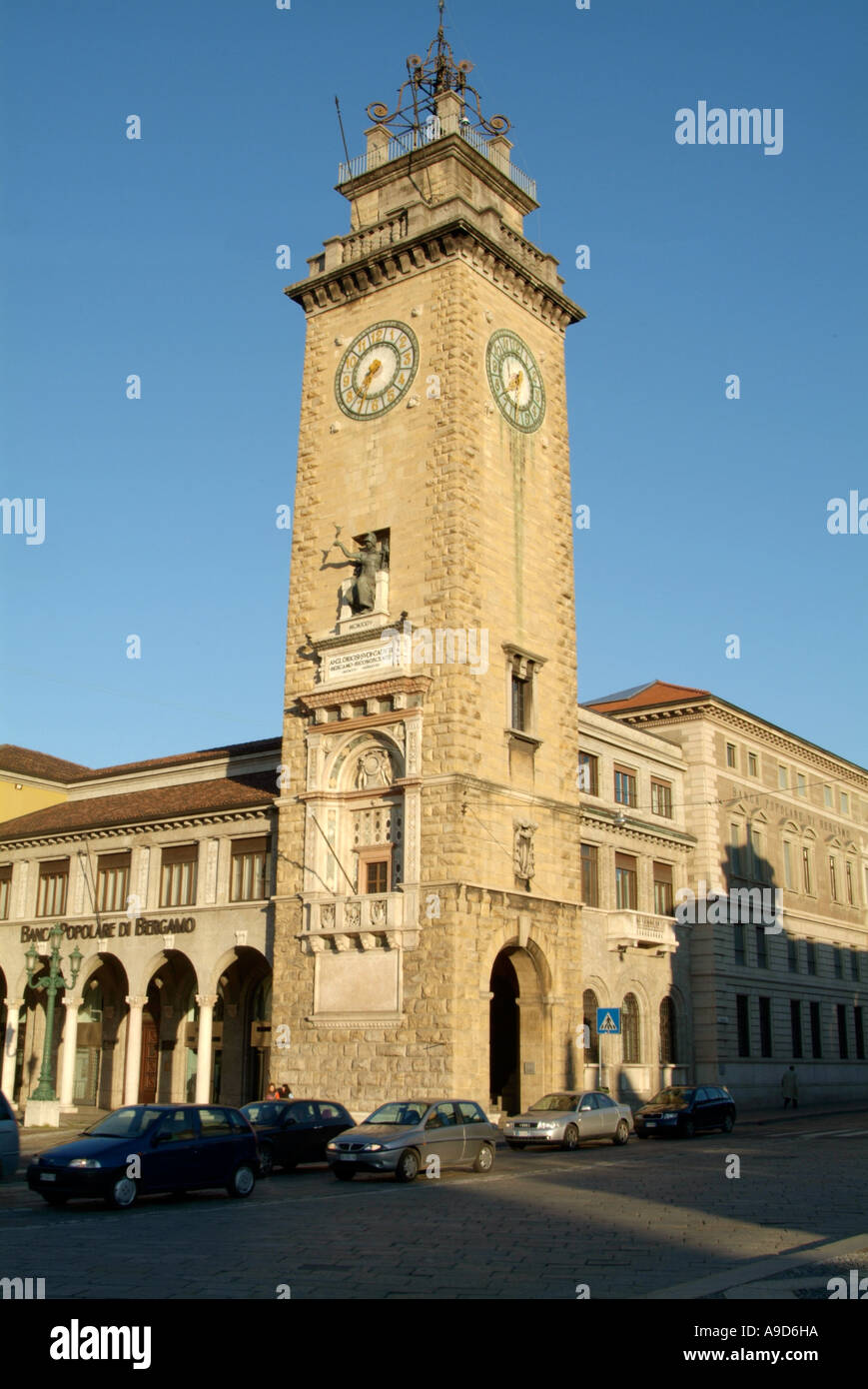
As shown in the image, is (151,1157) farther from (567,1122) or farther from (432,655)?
(432,655)

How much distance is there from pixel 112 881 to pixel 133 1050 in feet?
20.7

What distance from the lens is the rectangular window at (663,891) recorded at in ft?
154

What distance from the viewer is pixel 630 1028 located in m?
43.5

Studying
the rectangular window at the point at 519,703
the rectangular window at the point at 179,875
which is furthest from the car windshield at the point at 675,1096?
the rectangular window at the point at 179,875

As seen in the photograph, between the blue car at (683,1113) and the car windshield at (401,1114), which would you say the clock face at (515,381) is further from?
the car windshield at (401,1114)

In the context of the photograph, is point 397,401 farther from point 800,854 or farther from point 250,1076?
point 800,854

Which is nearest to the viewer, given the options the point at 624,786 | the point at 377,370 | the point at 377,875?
the point at 377,875

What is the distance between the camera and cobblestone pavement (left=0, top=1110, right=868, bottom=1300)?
443 inches

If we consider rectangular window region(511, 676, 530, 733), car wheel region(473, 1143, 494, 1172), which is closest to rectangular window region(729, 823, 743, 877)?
rectangular window region(511, 676, 530, 733)

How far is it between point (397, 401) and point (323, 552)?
197 inches

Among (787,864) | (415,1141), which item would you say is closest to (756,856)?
(787,864)

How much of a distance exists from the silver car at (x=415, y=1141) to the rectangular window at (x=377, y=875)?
30.2ft

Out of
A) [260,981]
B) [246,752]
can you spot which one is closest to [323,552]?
[246,752]
